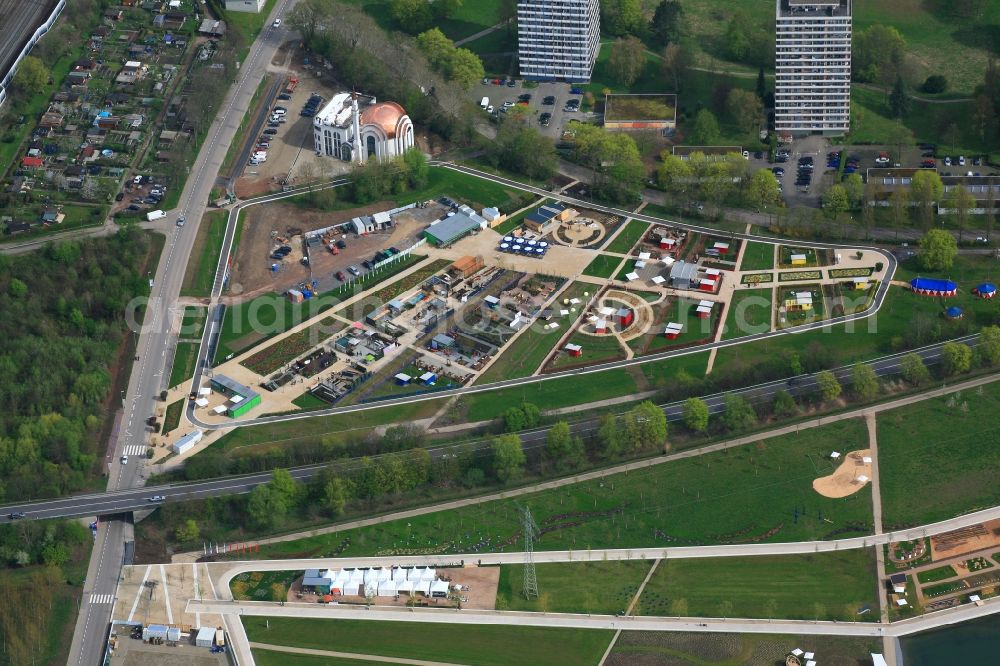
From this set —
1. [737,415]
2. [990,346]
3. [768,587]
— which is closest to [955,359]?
[990,346]

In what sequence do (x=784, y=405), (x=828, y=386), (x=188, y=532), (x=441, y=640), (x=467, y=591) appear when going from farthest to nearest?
(x=828, y=386)
(x=784, y=405)
(x=188, y=532)
(x=467, y=591)
(x=441, y=640)

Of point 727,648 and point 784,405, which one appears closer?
point 727,648

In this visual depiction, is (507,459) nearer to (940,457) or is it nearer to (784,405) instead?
(784,405)

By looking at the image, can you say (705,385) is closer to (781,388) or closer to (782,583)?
(781,388)

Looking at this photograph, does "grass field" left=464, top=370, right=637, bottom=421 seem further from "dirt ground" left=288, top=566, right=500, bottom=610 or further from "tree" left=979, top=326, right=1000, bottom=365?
"tree" left=979, top=326, right=1000, bottom=365

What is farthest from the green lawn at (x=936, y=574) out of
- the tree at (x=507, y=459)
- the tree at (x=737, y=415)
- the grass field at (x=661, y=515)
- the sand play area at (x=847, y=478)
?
the tree at (x=507, y=459)

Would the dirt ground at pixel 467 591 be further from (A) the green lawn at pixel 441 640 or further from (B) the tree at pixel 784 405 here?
(B) the tree at pixel 784 405

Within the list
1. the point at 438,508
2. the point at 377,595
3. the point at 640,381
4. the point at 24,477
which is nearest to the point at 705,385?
the point at 640,381
